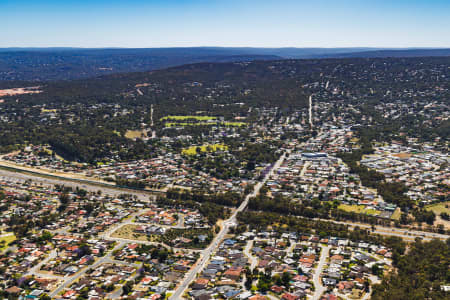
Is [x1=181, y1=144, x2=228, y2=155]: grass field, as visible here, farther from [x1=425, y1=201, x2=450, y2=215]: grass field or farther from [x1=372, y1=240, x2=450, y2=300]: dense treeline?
[x1=372, y1=240, x2=450, y2=300]: dense treeline

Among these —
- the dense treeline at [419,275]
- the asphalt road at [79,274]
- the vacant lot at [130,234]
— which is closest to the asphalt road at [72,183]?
the vacant lot at [130,234]

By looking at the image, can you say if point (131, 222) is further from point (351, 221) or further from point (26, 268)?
point (351, 221)

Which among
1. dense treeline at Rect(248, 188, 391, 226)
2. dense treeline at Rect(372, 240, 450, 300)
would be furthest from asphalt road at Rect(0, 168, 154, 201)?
dense treeline at Rect(372, 240, 450, 300)

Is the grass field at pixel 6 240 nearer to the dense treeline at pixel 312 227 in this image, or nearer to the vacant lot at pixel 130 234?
the vacant lot at pixel 130 234

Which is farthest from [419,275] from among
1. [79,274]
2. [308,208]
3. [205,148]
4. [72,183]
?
[205,148]

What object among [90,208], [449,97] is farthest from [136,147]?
[449,97]

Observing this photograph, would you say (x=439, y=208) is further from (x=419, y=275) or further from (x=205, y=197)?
(x=205, y=197)

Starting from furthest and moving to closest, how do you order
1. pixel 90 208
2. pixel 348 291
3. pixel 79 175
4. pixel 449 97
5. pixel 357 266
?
pixel 449 97
pixel 79 175
pixel 90 208
pixel 357 266
pixel 348 291
